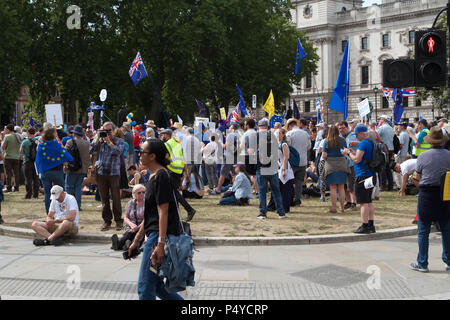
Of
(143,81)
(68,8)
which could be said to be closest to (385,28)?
(143,81)

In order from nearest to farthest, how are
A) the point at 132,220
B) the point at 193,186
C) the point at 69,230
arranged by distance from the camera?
the point at 132,220 < the point at 69,230 < the point at 193,186

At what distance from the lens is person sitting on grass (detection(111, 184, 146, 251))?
9.17m

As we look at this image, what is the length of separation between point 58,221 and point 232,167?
7.49m

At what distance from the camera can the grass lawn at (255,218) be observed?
420 inches

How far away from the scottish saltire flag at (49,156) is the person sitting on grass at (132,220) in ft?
10.8

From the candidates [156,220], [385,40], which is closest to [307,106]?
[385,40]

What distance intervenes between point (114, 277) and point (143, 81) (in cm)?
3532

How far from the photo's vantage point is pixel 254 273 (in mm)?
7680

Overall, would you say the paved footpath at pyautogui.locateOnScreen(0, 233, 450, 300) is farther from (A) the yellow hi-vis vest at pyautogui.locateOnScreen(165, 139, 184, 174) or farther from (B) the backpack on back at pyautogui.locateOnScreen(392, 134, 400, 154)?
(B) the backpack on back at pyautogui.locateOnScreen(392, 134, 400, 154)

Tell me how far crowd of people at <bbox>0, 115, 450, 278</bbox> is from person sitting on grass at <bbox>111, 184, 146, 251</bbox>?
0.01m

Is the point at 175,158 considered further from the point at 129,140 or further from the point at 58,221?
the point at 129,140

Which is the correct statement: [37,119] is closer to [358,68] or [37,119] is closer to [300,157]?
[300,157]

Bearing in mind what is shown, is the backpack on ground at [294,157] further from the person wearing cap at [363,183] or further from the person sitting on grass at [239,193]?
the person wearing cap at [363,183]

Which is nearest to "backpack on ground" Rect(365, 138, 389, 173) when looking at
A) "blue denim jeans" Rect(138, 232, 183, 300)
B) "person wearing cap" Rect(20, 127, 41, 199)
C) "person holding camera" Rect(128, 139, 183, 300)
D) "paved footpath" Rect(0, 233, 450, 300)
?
"paved footpath" Rect(0, 233, 450, 300)
